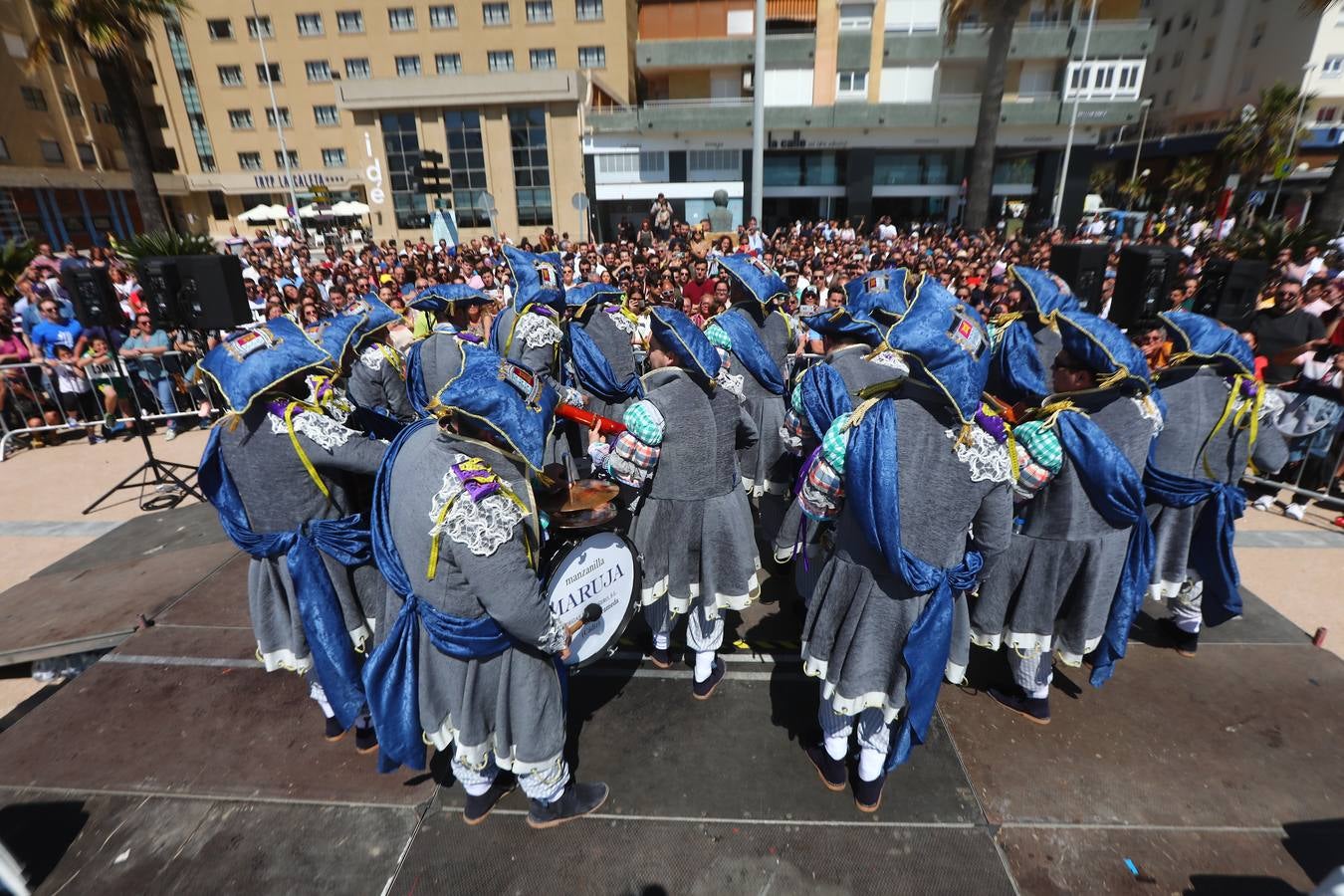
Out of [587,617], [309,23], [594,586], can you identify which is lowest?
[587,617]

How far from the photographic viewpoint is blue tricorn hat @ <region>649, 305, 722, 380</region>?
3.27 metres

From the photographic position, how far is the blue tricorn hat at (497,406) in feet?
7.38

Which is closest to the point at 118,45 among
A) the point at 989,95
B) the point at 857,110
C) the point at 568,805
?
the point at 568,805

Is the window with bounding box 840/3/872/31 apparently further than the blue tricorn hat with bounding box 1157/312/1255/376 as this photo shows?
Yes

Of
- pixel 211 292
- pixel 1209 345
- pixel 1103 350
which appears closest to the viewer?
pixel 1103 350

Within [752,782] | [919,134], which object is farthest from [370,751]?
[919,134]

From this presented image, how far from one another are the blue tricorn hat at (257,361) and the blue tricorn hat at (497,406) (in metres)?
1.03

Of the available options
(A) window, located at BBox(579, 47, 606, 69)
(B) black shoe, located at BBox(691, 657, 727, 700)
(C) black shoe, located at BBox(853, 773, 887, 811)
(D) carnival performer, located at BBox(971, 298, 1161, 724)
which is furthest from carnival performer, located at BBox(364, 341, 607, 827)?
(A) window, located at BBox(579, 47, 606, 69)

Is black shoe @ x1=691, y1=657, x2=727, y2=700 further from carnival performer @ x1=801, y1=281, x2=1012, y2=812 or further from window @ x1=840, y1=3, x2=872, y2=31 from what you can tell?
window @ x1=840, y1=3, x2=872, y2=31

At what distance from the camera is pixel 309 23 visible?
34.4 m

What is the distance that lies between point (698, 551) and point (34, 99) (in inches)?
1655

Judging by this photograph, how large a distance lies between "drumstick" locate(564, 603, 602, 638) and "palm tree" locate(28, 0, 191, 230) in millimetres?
15635

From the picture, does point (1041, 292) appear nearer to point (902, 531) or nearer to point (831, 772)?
point (902, 531)

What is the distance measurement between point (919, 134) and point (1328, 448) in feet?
89.1
